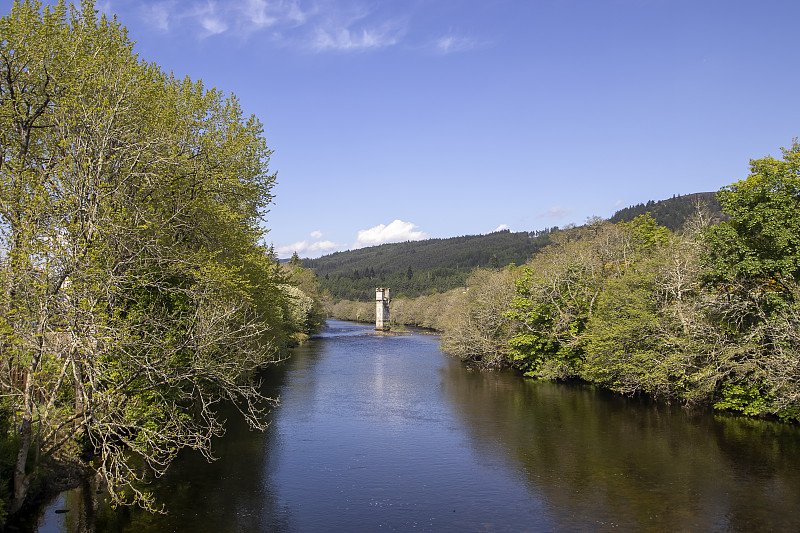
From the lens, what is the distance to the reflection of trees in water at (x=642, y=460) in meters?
17.5

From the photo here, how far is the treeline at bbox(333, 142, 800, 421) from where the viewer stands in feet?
84.7

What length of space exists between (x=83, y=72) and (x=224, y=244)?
9328 millimetres

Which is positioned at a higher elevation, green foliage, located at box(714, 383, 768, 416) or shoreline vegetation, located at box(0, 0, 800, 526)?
shoreline vegetation, located at box(0, 0, 800, 526)

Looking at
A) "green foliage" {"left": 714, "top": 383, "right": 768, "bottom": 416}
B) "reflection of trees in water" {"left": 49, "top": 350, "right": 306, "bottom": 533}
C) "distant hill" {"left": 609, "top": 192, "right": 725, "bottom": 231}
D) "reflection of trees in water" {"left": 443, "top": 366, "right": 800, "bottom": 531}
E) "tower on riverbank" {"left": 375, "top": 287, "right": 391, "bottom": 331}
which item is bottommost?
"reflection of trees in water" {"left": 443, "top": 366, "right": 800, "bottom": 531}

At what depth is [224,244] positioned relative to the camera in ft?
A: 80.5

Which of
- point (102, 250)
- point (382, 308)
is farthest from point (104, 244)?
point (382, 308)

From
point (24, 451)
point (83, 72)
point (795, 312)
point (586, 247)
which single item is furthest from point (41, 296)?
point (586, 247)

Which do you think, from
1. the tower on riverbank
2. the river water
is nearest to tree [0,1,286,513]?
the river water

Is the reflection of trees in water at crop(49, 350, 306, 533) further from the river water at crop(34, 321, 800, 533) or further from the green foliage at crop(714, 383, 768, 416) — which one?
the green foliage at crop(714, 383, 768, 416)

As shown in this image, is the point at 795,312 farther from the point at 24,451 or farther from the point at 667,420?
the point at 24,451

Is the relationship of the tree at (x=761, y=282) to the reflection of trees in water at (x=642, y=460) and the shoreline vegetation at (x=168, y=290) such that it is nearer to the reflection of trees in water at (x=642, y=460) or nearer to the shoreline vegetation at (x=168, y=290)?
the shoreline vegetation at (x=168, y=290)

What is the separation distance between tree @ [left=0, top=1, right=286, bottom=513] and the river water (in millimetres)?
2556

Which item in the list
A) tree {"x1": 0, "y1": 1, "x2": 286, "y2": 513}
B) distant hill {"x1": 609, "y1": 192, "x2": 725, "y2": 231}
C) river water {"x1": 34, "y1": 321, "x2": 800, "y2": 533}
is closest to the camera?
tree {"x1": 0, "y1": 1, "x2": 286, "y2": 513}

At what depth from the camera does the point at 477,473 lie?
21.5 m
